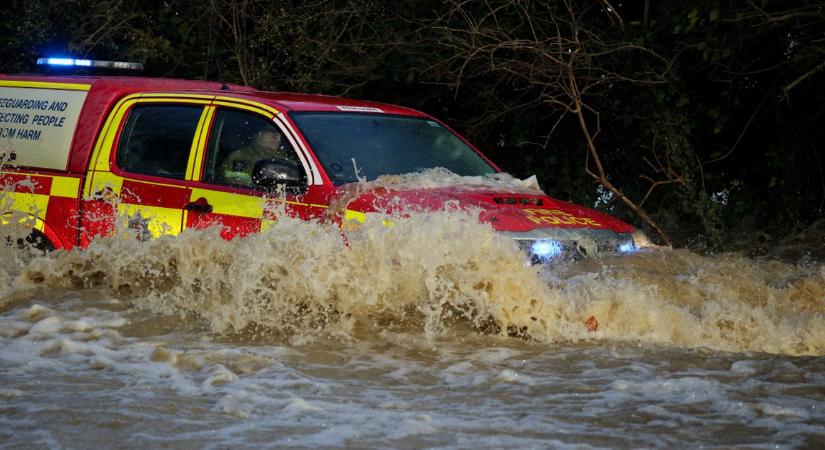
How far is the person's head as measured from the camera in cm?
720

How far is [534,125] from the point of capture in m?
12.1

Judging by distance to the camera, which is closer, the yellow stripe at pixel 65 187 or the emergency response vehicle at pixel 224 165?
the emergency response vehicle at pixel 224 165

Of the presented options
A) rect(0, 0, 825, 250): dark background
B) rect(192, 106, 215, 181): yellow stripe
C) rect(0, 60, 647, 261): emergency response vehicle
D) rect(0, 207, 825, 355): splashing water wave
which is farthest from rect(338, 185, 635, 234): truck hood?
rect(0, 0, 825, 250): dark background

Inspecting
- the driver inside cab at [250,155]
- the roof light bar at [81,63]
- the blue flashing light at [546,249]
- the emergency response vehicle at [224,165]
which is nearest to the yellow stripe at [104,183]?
the emergency response vehicle at [224,165]

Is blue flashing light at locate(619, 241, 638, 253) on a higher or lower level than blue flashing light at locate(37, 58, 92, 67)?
lower

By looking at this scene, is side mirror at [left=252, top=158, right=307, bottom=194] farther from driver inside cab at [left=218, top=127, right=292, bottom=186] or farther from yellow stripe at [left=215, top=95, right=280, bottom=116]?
yellow stripe at [left=215, top=95, right=280, bottom=116]

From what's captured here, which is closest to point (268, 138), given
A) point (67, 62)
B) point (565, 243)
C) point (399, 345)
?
point (399, 345)

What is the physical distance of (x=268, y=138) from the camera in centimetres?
725

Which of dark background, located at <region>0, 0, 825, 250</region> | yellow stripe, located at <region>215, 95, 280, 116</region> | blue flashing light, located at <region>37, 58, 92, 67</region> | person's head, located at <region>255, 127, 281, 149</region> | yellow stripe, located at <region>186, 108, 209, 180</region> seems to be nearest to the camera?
person's head, located at <region>255, 127, 281, 149</region>

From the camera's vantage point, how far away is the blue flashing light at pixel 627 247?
7082mm

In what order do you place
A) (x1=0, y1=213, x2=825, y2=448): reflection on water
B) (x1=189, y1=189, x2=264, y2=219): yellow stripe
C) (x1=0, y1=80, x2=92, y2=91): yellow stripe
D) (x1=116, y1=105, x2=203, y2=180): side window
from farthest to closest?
1. (x1=0, y1=80, x2=92, y2=91): yellow stripe
2. (x1=116, y1=105, x2=203, y2=180): side window
3. (x1=189, y1=189, x2=264, y2=219): yellow stripe
4. (x1=0, y1=213, x2=825, y2=448): reflection on water

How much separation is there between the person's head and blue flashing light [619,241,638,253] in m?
2.12

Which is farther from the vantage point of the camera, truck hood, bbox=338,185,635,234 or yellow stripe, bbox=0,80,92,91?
yellow stripe, bbox=0,80,92,91

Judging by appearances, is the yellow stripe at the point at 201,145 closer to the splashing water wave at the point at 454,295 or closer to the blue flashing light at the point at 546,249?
the splashing water wave at the point at 454,295
